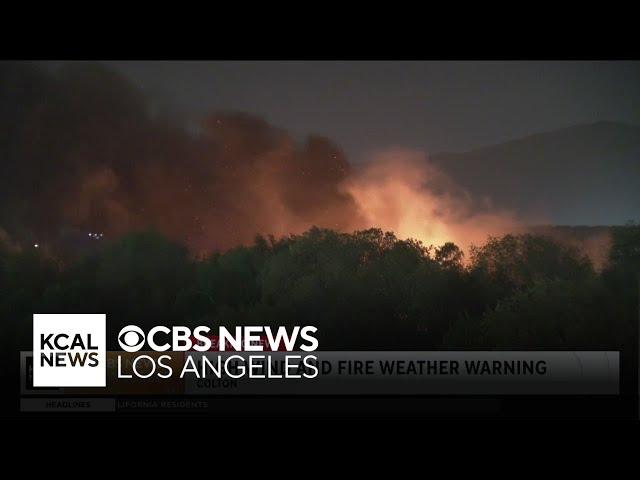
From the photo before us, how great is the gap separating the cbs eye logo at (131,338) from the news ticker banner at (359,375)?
0.19ft

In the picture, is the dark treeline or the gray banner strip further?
the dark treeline

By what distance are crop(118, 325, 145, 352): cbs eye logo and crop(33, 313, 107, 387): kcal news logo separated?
133 millimetres

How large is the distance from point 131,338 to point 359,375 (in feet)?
5.48

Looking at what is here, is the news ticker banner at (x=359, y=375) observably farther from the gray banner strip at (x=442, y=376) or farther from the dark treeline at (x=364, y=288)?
the dark treeline at (x=364, y=288)

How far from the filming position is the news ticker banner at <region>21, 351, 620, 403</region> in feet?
17.1

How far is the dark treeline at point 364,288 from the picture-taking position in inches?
216

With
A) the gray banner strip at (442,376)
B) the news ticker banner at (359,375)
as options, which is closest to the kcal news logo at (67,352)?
the news ticker banner at (359,375)

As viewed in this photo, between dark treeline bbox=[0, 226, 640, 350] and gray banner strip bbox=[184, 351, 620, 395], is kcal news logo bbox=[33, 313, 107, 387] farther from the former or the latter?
gray banner strip bbox=[184, 351, 620, 395]

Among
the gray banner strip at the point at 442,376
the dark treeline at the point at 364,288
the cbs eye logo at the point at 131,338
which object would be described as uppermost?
the dark treeline at the point at 364,288

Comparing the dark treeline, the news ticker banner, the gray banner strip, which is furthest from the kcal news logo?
the gray banner strip

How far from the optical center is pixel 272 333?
5.38 m

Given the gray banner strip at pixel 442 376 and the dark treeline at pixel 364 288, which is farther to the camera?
the dark treeline at pixel 364 288
